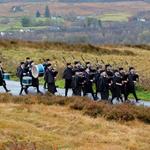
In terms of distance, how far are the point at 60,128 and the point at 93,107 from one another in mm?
3706

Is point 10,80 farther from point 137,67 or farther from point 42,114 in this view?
point 42,114

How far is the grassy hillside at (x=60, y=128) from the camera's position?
2017 cm

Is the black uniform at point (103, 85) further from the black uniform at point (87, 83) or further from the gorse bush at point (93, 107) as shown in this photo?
the gorse bush at point (93, 107)

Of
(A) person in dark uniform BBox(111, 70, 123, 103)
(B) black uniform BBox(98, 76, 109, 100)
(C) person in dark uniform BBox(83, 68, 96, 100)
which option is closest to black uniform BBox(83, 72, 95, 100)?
(C) person in dark uniform BBox(83, 68, 96, 100)

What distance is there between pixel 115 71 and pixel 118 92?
110 cm

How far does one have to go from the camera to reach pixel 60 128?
2314 cm

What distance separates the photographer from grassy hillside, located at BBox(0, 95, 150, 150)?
2017 centimetres

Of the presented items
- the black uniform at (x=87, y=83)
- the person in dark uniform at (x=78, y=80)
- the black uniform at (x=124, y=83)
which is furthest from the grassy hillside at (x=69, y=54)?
the black uniform at (x=124, y=83)

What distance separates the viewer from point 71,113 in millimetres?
26156

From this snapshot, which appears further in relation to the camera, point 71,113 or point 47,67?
point 47,67

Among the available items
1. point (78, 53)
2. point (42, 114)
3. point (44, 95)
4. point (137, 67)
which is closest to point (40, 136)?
point (42, 114)

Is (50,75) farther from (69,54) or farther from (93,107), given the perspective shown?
(69,54)

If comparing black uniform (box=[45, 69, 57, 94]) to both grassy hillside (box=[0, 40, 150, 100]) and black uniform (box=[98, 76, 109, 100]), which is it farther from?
grassy hillside (box=[0, 40, 150, 100])

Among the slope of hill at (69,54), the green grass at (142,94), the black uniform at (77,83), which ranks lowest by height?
the slope of hill at (69,54)
